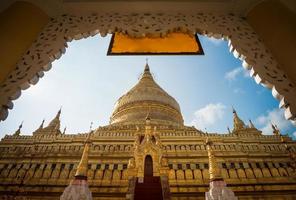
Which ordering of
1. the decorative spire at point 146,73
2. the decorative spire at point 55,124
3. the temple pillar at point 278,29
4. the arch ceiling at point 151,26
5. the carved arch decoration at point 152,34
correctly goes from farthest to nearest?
the decorative spire at point 146,73 → the decorative spire at point 55,124 → the arch ceiling at point 151,26 → the temple pillar at point 278,29 → the carved arch decoration at point 152,34

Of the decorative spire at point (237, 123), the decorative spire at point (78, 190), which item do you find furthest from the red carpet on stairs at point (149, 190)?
the decorative spire at point (237, 123)

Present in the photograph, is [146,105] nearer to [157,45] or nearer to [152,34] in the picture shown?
[157,45]

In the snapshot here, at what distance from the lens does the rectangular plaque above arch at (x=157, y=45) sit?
3580 mm

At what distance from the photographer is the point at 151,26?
10.0 feet

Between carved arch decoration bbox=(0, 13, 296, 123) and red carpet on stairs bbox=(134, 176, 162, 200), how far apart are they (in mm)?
8135

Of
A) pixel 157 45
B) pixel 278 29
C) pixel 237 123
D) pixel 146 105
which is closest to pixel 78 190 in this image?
pixel 157 45

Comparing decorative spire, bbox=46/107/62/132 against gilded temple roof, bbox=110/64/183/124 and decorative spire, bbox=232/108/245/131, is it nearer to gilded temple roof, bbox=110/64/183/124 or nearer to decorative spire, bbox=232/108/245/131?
gilded temple roof, bbox=110/64/183/124

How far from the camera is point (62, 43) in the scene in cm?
286

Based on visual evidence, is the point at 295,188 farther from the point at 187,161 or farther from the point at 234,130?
the point at 234,130

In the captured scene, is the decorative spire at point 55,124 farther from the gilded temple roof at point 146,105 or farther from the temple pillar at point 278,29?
the temple pillar at point 278,29

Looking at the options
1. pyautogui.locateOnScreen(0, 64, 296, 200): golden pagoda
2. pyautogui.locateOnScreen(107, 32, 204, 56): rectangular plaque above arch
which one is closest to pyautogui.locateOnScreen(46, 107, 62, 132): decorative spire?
pyautogui.locateOnScreen(0, 64, 296, 200): golden pagoda

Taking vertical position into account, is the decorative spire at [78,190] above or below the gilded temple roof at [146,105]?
below

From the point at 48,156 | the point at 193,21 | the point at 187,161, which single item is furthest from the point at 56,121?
Result: the point at 193,21

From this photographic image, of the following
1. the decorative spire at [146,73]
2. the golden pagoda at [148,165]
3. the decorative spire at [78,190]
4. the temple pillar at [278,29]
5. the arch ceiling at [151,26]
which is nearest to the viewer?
the temple pillar at [278,29]
